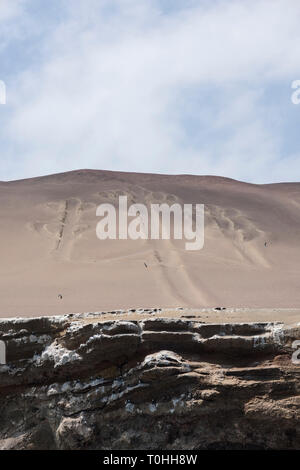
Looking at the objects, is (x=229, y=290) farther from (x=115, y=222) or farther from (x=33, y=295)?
(x=115, y=222)

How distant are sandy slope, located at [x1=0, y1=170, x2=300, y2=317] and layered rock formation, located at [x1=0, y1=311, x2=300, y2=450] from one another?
10603 mm

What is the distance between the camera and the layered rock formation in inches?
187

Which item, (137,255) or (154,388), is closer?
(154,388)

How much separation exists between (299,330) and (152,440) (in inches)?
66.9

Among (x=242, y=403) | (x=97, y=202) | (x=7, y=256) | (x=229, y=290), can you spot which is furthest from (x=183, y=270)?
(x=242, y=403)

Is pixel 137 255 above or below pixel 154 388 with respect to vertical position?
above

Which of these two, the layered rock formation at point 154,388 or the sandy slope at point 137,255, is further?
the sandy slope at point 137,255

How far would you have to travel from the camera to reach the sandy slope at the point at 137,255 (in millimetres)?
18109

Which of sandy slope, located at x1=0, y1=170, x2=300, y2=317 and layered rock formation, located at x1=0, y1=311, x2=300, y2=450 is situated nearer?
layered rock formation, located at x1=0, y1=311, x2=300, y2=450

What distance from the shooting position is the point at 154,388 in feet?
16.2

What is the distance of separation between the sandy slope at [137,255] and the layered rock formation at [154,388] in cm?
1060

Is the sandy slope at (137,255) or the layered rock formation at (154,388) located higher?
the sandy slope at (137,255)

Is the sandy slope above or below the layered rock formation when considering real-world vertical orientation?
above

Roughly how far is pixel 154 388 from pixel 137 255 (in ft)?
60.0
